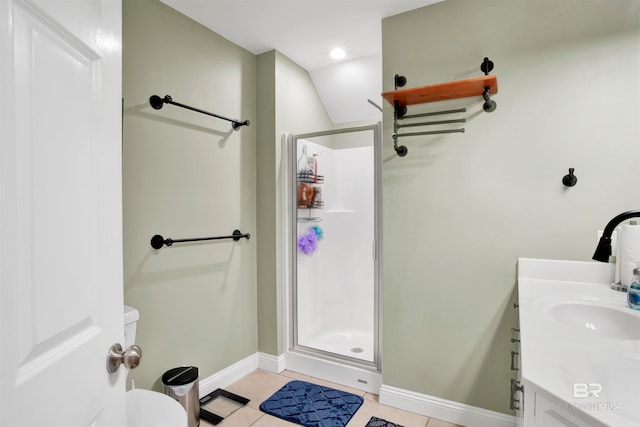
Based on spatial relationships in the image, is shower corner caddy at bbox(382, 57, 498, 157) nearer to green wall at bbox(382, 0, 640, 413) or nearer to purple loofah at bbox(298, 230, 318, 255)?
green wall at bbox(382, 0, 640, 413)

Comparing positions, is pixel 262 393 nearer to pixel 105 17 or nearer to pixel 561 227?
pixel 561 227

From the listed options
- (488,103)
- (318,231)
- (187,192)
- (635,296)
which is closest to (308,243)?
(318,231)

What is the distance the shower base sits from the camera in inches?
110

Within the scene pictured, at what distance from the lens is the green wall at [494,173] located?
1753 millimetres

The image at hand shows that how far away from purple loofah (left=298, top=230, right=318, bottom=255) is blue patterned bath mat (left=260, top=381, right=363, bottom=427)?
Result: 1.01 metres

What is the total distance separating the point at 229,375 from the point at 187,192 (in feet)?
4.44

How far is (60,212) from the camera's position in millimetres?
664

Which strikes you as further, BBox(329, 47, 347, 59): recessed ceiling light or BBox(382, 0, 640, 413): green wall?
BBox(329, 47, 347, 59): recessed ceiling light

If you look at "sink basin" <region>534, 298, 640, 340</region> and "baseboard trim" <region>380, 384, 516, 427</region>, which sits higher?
"sink basin" <region>534, 298, 640, 340</region>

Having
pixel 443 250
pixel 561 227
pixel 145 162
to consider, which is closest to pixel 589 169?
pixel 561 227

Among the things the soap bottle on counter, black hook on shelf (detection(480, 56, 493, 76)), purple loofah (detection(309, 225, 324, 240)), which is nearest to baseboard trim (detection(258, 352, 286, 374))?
purple loofah (detection(309, 225, 324, 240))

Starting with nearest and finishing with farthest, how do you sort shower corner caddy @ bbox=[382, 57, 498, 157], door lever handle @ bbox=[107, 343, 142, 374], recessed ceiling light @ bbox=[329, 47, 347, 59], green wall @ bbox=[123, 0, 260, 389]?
1. door lever handle @ bbox=[107, 343, 142, 374]
2. shower corner caddy @ bbox=[382, 57, 498, 157]
3. green wall @ bbox=[123, 0, 260, 389]
4. recessed ceiling light @ bbox=[329, 47, 347, 59]

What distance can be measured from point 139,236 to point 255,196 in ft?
3.33

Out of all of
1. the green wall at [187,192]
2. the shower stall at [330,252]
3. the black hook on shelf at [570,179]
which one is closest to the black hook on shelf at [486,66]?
the black hook on shelf at [570,179]
